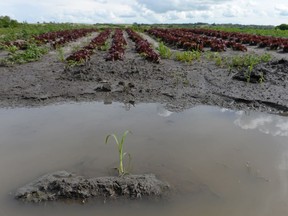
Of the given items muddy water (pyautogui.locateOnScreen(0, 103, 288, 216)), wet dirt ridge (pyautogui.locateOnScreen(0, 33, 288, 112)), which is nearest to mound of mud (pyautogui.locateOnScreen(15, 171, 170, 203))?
muddy water (pyautogui.locateOnScreen(0, 103, 288, 216))

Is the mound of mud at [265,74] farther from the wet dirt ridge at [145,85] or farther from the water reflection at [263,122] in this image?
the water reflection at [263,122]

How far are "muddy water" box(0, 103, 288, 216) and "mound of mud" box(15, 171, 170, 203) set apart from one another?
0.39 ft

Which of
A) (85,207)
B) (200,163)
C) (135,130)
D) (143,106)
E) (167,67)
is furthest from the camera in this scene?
(167,67)

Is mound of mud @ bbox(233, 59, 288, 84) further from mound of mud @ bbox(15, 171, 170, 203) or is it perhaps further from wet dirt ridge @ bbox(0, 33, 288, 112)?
mound of mud @ bbox(15, 171, 170, 203)

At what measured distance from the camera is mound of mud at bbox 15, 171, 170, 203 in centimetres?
338

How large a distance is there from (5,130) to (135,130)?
217cm

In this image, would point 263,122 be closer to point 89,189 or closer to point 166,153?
point 166,153

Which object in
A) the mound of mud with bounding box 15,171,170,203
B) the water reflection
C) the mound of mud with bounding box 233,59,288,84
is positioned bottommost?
the mound of mud with bounding box 15,171,170,203

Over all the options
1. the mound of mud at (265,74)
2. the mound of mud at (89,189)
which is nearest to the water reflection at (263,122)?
the mound of mud at (265,74)

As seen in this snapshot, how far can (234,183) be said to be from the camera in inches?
144

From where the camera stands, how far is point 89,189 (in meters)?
3.47

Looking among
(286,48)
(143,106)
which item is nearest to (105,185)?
(143,106)

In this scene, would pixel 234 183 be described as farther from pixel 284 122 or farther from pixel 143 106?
pixel 143 106

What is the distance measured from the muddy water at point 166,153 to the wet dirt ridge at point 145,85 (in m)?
0.60
